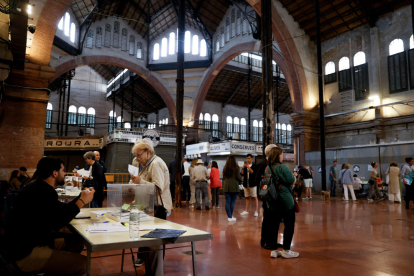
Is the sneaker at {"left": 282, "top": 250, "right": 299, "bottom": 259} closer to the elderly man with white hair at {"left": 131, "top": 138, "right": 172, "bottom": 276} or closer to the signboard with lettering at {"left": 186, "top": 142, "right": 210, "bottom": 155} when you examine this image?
the elderly man with white hair at {"left": 131, "top": 138, "right": 172, "bottom": 276}

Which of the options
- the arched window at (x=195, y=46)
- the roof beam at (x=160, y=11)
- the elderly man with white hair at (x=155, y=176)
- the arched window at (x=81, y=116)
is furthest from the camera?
the arched window at (x=81, y=116)

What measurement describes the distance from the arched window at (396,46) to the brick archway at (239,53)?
5.24 metres

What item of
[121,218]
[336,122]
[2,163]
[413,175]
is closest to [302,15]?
[336,122]

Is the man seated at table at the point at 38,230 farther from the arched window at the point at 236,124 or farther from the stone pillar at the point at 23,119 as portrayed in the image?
the arched window at the point at 236,124

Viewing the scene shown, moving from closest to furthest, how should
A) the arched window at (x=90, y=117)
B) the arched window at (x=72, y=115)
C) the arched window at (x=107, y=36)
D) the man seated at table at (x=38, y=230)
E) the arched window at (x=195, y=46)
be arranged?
1. the man seated at table at (x=38, y=230)
2. the arched window at (x=107, y=36)
3. the arched window at (x=195, y=46)
4. the arched window at (x=72, y=115)
5. the arched window at (x=90, y=117)

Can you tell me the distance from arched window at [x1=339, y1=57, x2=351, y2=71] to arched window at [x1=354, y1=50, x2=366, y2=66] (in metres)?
0.48

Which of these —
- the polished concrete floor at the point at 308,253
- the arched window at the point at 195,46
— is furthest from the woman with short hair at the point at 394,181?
the arched window at the point at 195,46

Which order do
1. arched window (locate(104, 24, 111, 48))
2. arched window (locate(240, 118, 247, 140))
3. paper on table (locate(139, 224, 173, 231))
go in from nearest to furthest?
paper on table (locate(139, 224, 173, 231)) → arched window (locate(104, 24, 111, 48)) → arched window (locate(240, 118, 247, 140))

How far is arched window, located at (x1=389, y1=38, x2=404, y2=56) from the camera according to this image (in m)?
16.3

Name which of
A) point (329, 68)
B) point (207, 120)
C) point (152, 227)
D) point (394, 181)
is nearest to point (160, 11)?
point (207, 120)

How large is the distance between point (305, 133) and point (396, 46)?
6.78 m

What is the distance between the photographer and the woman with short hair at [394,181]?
1100 centimetres

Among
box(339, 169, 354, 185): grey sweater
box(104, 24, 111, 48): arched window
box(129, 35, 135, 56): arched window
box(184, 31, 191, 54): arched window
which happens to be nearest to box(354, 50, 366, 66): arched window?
box(339, 169, 354, 185): grey sweater

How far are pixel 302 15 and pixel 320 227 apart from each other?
1562 cm
